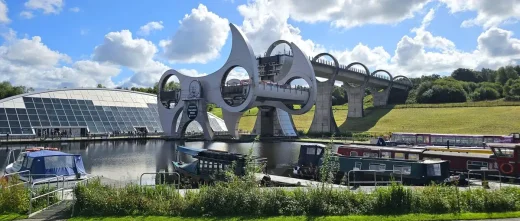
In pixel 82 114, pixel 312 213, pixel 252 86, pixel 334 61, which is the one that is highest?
pixel 334 61

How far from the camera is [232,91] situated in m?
59.9

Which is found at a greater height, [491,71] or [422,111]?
[491,71]

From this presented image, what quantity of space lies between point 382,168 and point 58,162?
55.4 feet

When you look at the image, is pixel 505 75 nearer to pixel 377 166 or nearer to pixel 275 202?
pixel 377 166

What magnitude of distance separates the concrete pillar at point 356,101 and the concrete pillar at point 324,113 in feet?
49.9

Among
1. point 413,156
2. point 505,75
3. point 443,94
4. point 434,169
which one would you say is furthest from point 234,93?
point 505,75

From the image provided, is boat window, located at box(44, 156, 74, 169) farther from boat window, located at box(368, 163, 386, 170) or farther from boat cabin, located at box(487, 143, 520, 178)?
boat cabin, located at box(487, 143, 520, 178)

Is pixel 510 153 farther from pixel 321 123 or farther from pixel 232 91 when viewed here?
pixel 321 123

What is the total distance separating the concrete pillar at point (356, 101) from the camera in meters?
89.0

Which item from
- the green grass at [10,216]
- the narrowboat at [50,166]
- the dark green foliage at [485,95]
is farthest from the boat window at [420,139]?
the dark green foliage at [485,95]

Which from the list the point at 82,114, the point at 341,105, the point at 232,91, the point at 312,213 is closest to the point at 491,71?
the point at 341,105

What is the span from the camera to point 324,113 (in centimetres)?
7475

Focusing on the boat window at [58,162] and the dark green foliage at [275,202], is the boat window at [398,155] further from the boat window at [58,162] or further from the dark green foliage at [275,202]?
the boat window at [58,162]

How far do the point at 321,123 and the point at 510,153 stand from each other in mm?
53726
